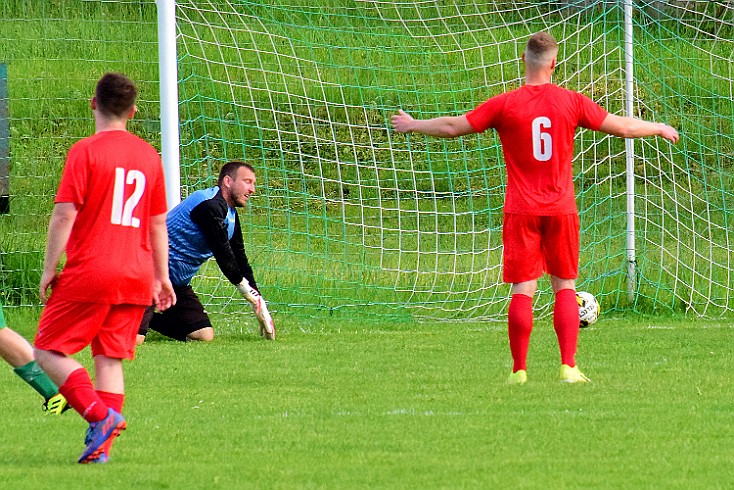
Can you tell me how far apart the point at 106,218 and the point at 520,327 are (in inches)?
113

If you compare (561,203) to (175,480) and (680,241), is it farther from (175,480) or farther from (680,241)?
(680,241)

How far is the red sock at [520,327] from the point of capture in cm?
722

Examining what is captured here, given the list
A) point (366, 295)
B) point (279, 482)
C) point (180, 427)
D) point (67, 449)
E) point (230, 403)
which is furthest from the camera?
point (366, 295)

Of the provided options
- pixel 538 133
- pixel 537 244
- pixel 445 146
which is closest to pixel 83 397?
pixel 537 244

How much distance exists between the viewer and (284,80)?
483 inches

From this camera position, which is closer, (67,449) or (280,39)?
(67,449)

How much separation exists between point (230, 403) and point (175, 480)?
194 centimetres

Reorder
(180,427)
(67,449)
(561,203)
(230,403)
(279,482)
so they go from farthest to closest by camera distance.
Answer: (561,203), (230,403), (180,427), (67,449), (279,482)

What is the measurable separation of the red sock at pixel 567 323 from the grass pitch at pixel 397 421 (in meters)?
0.19

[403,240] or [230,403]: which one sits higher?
[403,240]

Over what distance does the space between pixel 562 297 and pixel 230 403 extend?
2.00 meters

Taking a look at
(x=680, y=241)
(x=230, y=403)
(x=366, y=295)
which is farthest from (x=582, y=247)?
(x=230, y=403)

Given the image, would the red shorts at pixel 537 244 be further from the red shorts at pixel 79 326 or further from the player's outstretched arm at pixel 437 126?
the red shorts at pixel 79 326

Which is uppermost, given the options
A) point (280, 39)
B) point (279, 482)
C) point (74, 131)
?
point (280, 39)
